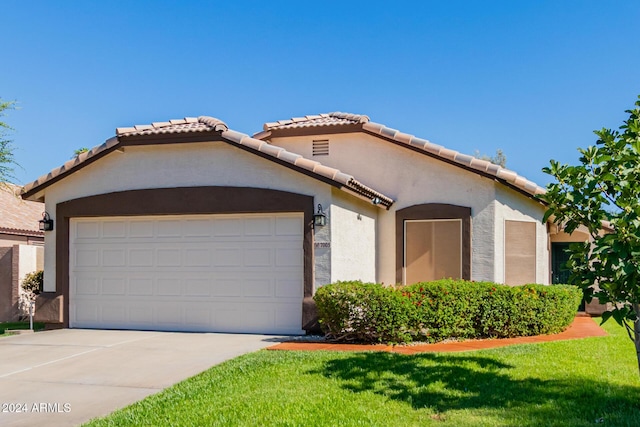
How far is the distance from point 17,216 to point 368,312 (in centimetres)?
1745

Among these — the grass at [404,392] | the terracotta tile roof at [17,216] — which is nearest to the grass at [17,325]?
the terracotta tile roof at [17,216]

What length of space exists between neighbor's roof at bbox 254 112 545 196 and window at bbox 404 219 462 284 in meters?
2.00

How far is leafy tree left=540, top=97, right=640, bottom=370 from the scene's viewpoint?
575cm

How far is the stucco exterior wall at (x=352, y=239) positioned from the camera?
1234cm

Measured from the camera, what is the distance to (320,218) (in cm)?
1195

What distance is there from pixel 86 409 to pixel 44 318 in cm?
756

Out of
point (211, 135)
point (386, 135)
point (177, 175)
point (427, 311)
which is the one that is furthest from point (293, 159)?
point (427, 311)

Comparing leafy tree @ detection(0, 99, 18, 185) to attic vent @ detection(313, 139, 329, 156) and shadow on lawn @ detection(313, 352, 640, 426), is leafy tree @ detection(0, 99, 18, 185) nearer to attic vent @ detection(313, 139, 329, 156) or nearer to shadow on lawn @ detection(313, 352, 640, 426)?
attic vent @ detection(313, 139, 329, 156)

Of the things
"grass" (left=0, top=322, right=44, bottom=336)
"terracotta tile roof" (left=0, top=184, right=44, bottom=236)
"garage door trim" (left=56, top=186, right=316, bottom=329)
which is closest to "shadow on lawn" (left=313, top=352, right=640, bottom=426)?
"garage door trim" (left=56, top=186, right=316, bottom=329)

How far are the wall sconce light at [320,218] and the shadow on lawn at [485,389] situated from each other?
3.56 m

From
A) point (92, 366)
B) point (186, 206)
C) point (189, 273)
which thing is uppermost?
point (186, 206)

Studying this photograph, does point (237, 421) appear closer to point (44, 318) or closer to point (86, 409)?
point (86, 409)

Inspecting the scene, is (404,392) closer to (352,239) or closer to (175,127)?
(352,239)

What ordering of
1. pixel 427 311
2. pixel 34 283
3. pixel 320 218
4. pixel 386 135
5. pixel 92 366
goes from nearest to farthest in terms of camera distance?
pixel 92 366
pixel 427 311
pixel 320 218
pixel 386 135
pixel 34 283
